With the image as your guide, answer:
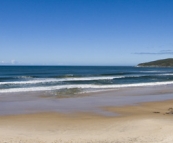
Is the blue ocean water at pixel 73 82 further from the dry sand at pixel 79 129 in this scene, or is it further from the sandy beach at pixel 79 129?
the dry sand at pixel 79 129

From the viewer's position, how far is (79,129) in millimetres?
9078

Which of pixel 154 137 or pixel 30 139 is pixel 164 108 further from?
pixel 30 139

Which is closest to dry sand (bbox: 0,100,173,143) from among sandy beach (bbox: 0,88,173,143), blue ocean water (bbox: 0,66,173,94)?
sandy beach (bbox: 0,88,173,143)

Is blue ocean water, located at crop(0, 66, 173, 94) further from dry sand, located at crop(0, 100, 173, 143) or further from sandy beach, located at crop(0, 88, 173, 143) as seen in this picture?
dry sand, located at crop(0, 100, 173, 143)

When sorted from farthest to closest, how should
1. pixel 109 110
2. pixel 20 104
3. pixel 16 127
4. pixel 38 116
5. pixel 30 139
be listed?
pixel 20 104 < pixel 109 110 < pixel 38 116 < pixel 16 127 < pixel 30 139

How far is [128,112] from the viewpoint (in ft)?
42.1

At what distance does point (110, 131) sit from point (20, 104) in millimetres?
7999

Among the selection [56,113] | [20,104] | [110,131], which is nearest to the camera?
[110,131]

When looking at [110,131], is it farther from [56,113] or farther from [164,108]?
[164,108]

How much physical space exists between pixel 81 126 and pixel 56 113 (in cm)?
310

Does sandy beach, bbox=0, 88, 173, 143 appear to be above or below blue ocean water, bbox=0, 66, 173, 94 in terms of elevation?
below

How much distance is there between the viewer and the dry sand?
7.80m

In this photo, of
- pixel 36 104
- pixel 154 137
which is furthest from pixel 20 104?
pixel 154 137

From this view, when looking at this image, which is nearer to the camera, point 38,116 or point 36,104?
point 38,116
